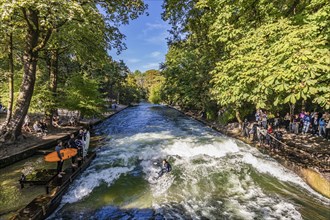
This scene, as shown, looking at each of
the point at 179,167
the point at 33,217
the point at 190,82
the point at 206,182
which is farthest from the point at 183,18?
the point at 33,217

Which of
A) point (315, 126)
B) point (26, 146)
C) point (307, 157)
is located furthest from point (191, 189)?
point (315, 126)

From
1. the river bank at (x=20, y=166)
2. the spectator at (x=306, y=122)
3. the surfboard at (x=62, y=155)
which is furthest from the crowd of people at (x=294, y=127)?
the river bank at (x=20, y=166)

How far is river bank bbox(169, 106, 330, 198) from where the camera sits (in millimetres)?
9179

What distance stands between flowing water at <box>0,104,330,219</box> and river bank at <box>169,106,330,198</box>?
13.5 inches

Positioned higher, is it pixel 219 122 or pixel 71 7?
pixel 71 7

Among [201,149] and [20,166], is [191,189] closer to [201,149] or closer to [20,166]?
[201,149]

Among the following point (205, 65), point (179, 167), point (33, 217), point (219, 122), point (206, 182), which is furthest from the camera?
point (205, 65)

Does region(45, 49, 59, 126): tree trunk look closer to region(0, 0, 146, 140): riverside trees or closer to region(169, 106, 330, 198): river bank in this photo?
region(0, 0, 146, 140): riverside trees

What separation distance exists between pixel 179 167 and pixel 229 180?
271 centimetres

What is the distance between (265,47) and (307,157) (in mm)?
5658

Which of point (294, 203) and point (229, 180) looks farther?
point (229, 180)

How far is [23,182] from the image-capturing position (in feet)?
29.8

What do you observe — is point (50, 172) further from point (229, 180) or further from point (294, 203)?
point (294, 203)

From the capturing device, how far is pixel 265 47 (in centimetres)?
991
